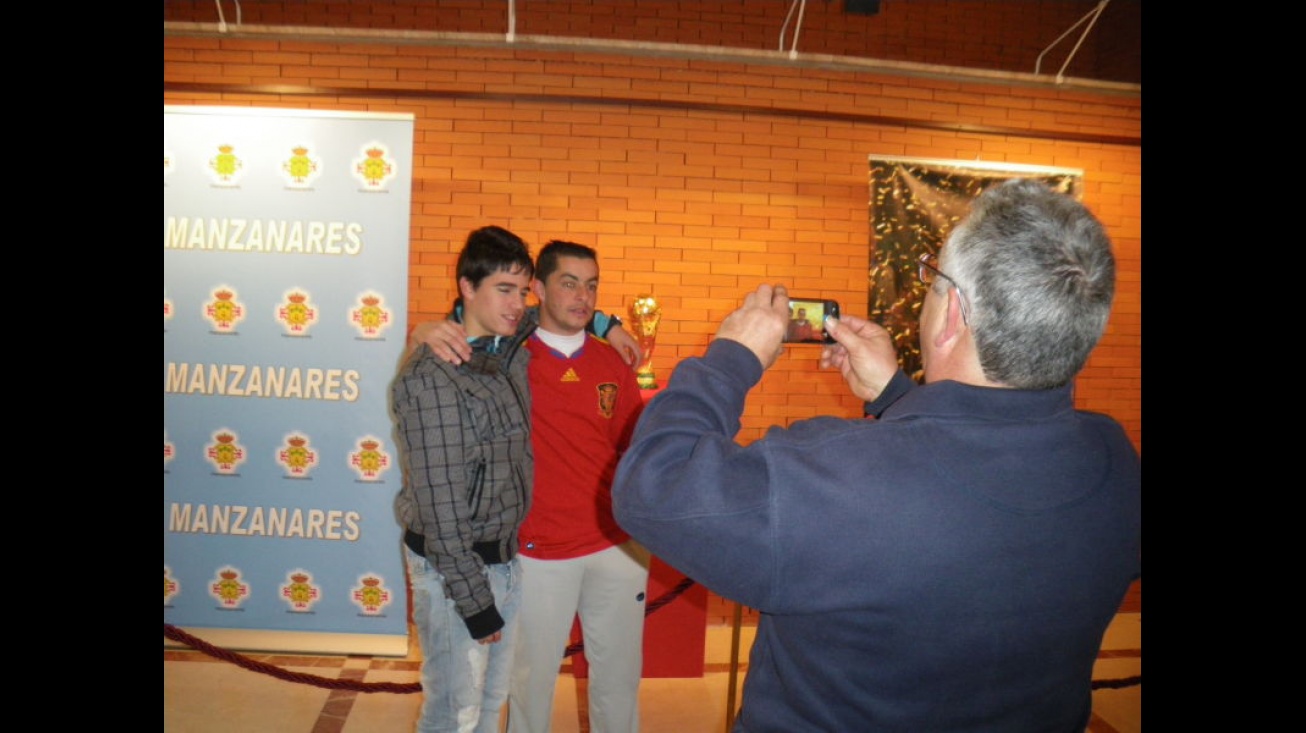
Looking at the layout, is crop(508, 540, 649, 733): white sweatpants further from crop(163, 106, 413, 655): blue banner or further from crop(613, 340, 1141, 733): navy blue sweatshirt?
crop(613, 340, 1141, 733): navy blue sweatshirt

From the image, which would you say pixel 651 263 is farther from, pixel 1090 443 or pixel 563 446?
pixel 1090 443

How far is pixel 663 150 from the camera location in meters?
4.93

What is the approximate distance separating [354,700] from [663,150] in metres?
3.84

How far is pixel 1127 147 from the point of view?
5.31 meters

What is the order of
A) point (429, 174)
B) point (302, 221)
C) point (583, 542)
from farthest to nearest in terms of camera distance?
point (429, 174)
point (302, 221)
point (583, 542)

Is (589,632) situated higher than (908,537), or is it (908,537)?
(908,537)

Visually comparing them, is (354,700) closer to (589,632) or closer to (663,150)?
(589,632)

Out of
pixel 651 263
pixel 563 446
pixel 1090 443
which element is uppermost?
pixel 651 263

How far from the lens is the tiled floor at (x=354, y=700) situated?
11.3ft

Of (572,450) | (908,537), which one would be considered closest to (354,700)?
(572,450)

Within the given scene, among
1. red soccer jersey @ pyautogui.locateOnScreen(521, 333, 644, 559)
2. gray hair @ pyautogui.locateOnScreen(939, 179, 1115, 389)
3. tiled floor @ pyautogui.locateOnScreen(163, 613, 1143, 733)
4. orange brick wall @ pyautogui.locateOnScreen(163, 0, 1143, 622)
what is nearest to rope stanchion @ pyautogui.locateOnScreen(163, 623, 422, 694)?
tiled floor @ pyautogui.locateOnScreen(163, 613, 1143, 733)

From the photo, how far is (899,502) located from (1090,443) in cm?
34

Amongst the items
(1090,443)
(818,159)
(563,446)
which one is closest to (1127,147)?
(818,159)
